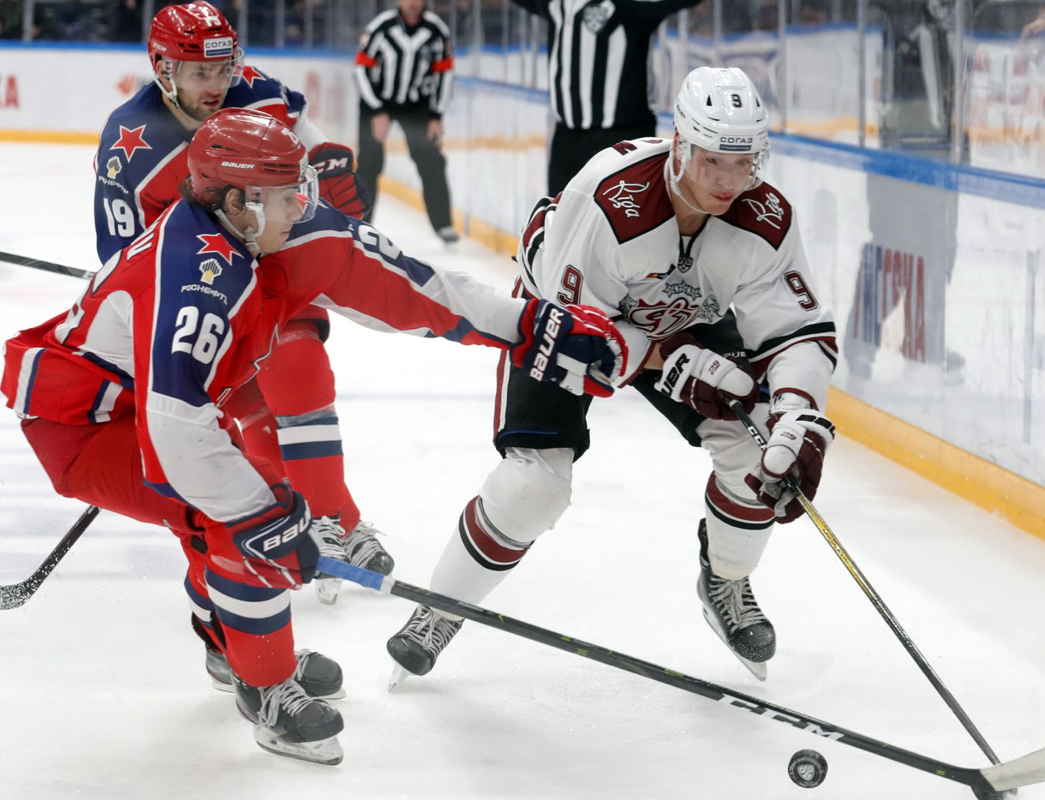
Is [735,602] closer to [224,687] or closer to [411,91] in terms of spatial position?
[224,687]

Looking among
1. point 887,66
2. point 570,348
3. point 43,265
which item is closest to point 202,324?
point 570,348

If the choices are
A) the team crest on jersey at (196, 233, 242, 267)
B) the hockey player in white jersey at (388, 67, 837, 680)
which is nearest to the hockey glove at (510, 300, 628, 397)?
the hockey player in white jersey at (388, 67, 837, 680)

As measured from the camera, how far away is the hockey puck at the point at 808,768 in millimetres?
1979

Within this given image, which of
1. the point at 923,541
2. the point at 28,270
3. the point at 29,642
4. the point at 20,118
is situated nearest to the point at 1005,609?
the point at 923,541

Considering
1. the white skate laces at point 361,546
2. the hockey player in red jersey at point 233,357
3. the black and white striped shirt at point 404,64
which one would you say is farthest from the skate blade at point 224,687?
the black and white striped shirt at point 404,64

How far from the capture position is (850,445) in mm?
4027

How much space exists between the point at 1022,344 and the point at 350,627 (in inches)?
67.1

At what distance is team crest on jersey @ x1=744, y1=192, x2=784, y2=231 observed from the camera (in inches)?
90.1

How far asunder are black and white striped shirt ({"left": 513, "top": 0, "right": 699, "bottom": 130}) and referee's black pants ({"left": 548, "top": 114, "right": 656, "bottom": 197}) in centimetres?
2

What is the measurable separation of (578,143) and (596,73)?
0.84 feet

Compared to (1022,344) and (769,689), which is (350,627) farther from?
(1022,344)

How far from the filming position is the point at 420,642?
2.35m

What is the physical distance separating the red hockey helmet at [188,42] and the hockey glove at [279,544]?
961 mm

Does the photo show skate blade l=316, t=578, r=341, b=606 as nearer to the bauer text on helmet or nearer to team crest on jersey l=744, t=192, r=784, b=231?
the bauer text on helmet
